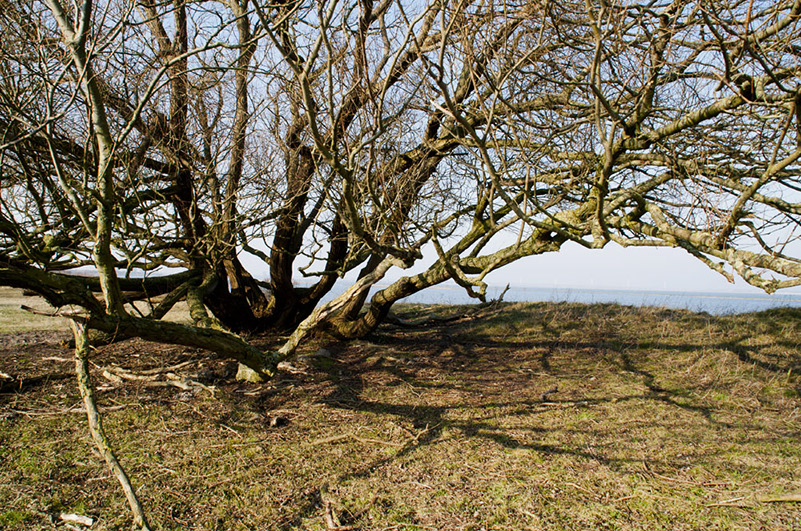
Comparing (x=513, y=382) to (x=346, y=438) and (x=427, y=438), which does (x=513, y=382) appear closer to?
(x=427, y=438)

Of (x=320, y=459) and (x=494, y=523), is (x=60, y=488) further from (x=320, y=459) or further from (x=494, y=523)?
(x=494, y=523)

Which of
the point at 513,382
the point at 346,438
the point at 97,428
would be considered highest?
the point at 97,428

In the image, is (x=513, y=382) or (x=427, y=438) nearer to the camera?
(x=427, y=438)

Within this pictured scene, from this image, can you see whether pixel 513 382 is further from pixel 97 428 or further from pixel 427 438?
pixel 97 428

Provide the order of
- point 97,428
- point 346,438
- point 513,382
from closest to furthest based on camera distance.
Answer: point 97,428
point 346,438
point 513,382

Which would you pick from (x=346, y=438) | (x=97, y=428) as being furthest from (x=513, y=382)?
(x=97, y=428)

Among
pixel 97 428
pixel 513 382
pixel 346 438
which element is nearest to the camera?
pixel 97 428

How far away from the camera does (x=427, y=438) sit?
4.16 meters

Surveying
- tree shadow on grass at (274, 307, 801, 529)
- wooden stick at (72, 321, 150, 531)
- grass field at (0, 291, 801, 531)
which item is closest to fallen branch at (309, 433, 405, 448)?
grass field at (0, 291, 801, 531)

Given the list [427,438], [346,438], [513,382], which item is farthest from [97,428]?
[513,382]

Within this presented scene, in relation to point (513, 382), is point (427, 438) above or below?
below

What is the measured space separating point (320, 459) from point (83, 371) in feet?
5.87

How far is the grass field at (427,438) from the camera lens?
3.01 metres

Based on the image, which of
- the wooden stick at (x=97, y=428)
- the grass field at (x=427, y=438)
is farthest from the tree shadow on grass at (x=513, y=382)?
the wooden stick at (x=97, y=428)
